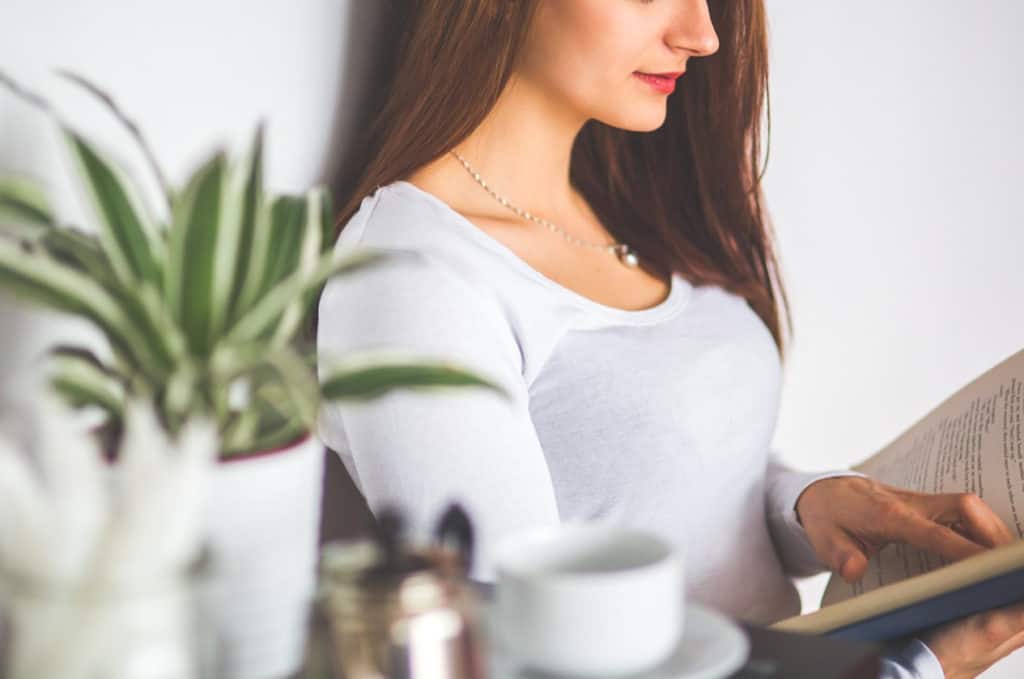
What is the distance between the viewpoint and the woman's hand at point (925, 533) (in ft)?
2.62

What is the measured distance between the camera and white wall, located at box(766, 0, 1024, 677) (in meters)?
1.46

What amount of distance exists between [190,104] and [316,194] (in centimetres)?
26

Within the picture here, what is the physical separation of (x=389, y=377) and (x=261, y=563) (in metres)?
0.09

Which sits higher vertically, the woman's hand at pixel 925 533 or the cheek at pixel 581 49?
the cheek at pixel 581 49

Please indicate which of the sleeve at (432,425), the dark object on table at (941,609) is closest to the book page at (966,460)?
the dark object on table at (941,609)

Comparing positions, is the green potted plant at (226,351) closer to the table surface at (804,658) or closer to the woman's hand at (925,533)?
the table surface at (804,658)

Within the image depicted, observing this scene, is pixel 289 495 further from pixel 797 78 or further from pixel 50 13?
pixel 797 78

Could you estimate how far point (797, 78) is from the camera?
1442mm

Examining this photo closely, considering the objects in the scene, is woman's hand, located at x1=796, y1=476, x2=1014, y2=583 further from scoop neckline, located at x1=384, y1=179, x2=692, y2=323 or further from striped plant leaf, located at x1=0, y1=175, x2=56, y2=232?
striped plant leaf, located at x1=0, y1=175, x2=56, y2=232

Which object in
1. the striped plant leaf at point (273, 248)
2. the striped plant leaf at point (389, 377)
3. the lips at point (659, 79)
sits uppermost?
the lips at point (659, 79)

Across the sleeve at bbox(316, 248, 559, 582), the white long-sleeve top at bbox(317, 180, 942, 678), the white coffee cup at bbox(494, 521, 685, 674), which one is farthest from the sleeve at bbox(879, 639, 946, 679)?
the white coffee cup at bbox(494, 521, 685, 674)

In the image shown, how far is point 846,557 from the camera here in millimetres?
954

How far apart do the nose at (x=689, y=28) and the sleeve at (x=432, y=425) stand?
334 millimetres

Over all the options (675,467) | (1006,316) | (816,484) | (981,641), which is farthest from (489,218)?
(1006,316)
